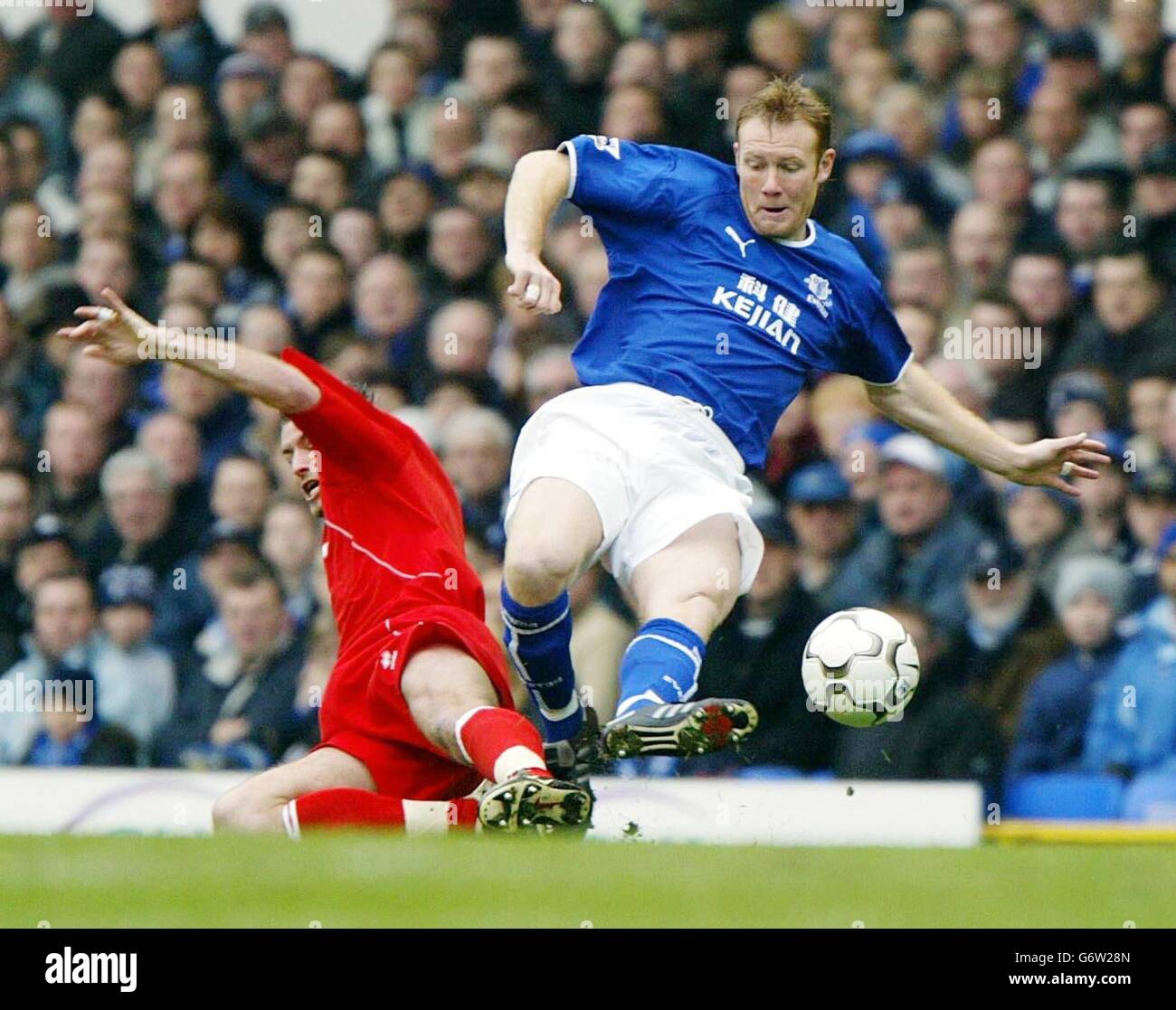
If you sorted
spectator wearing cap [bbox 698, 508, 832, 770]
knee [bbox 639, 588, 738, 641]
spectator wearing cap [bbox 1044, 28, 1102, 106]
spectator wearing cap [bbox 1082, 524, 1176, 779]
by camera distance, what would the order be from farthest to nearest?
1. spectator wearing cap [bbox 1044, 28, 1102, 106]
2. spectator wearing cap [bbox 698, 508, 832, 770]
3. spectator wearing cap [bbox 1082, 524, 1176, 779]
4. knee [bbox 639, 588, 738, 641]

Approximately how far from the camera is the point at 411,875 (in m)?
5.33

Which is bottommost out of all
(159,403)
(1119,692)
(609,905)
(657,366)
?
(609,905)

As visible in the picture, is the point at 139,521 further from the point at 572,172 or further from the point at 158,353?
the point at 158,353

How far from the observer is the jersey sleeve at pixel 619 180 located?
6.79 meters

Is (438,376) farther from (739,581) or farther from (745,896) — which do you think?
(745,896)

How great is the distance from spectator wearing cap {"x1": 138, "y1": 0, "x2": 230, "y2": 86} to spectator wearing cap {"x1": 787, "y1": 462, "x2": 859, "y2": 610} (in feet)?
12.4

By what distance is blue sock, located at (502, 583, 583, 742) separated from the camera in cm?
655

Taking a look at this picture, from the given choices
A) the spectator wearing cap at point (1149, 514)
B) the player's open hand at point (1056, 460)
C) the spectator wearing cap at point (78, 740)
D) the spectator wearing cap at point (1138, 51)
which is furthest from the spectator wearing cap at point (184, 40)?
the player's open hand at point (1056, 460)

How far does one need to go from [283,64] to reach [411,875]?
21.3 feet

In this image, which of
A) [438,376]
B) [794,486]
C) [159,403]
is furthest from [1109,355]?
[159,403]

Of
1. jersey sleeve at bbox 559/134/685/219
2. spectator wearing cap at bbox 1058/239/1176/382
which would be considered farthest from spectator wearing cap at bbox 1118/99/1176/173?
jersey sleeve at bbox 559/134/685/219

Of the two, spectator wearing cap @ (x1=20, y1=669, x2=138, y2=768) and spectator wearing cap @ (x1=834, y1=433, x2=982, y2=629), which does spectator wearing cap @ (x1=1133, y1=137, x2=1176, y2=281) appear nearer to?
spectator wearing cap @ (x1=834, y1=433, x2=982, y2=629)

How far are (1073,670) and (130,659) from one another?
3.87 metres

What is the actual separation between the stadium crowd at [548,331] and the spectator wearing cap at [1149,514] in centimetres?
1
